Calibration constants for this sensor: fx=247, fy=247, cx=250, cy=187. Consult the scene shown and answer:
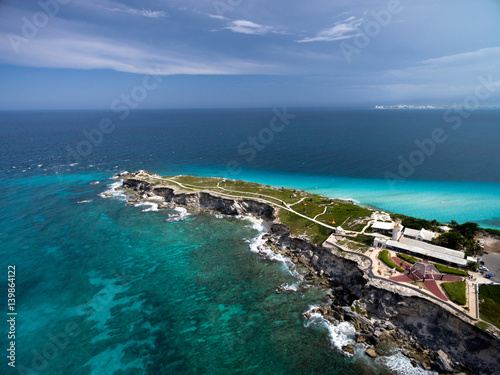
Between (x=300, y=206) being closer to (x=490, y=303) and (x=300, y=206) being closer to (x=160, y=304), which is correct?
(x=490, y=303)

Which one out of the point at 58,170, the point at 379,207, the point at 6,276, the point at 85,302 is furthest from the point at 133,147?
the point at 379,207

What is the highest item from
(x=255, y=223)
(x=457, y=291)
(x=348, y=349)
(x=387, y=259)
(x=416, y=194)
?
(x=416, y=194)

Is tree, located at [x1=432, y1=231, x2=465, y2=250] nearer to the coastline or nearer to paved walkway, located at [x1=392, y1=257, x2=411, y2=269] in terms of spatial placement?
paved walkway, located at [x1=392, y1=257, x2=411, y2=269]

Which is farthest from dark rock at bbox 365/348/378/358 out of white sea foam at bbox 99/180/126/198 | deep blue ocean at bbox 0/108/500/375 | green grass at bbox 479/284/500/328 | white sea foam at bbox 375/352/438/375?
white sea foam at bbox 99/180/126/198

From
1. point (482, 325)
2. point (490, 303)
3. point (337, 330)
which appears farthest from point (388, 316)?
point (490, 303)

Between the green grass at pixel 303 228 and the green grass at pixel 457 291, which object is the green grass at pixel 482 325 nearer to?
the green grass at pixel 457 291

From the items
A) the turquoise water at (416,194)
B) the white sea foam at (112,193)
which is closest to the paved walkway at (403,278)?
the turquoise water at (416,194)
